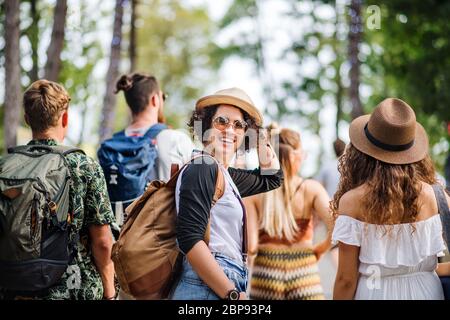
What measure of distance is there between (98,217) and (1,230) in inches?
23.6

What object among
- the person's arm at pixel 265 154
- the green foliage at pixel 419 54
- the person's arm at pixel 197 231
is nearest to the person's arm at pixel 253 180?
the person's arm at pixel 265 154

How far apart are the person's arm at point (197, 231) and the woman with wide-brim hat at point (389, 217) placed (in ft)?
2.28

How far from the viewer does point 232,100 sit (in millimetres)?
4012

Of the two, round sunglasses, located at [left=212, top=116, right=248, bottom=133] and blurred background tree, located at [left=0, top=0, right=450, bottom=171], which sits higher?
blurred background tree, located at [left=0, top=0, right=450, bottom=171]

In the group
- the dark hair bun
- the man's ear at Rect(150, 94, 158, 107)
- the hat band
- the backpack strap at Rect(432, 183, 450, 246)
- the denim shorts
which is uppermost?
the dark hair bun

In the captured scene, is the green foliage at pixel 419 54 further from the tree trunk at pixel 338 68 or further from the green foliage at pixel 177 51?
the green foliage at pixel 177 51

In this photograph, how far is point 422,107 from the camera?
19.3 meters

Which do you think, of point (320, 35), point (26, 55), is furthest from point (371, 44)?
point (26, 55)

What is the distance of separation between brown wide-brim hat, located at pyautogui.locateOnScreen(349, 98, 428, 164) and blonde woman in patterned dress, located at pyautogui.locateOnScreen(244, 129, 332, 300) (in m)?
1.88

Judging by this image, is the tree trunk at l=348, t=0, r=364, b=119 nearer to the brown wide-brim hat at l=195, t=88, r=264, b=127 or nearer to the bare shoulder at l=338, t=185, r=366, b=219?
the brown wide-brim hat at l=195, t=88, r=264, b=127

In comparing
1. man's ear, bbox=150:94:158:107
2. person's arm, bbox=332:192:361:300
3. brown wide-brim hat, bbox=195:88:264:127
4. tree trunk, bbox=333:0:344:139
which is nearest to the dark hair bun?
man's ear, bbox=150:94:158:107

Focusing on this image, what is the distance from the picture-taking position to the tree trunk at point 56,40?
941cm

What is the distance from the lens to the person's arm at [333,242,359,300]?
12.3 feet
